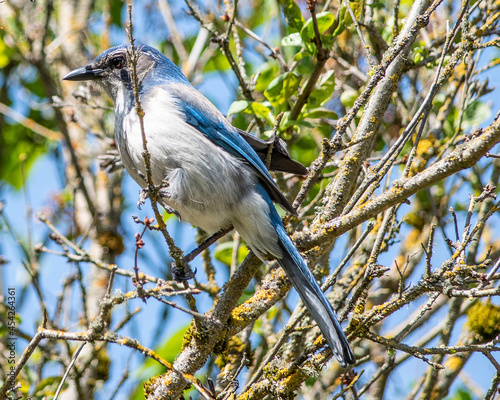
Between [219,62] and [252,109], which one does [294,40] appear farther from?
[219,62]

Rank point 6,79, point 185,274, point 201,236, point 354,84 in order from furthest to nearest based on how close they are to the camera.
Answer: point 6,79
point 354,84
point 201,236
point 185,274

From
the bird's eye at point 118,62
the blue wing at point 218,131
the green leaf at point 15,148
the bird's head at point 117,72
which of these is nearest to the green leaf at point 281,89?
the blue wing at point 218,131

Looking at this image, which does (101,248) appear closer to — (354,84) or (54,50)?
(54,50)

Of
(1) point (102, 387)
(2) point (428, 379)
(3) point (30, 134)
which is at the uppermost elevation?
(3) point (30, 134)

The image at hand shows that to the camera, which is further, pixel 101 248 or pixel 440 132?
pixel 101 248

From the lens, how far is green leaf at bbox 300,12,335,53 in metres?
3.78

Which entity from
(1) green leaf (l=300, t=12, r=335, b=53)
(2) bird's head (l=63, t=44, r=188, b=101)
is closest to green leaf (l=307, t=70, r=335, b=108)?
(1) green leaf (l=300, t=12, r=335, b=53)

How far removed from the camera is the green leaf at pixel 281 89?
153 inches

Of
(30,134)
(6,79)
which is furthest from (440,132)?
(6,79)

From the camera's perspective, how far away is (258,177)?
389 centimetres

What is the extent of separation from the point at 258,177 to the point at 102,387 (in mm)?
2251

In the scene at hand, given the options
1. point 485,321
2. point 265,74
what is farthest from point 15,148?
point 485,321

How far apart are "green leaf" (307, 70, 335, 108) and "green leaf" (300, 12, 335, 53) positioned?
0.75ft

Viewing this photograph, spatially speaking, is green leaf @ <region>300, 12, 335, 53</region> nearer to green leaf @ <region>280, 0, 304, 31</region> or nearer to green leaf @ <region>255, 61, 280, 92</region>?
green leaf @ <region>280, 0, 304, 31</region>
